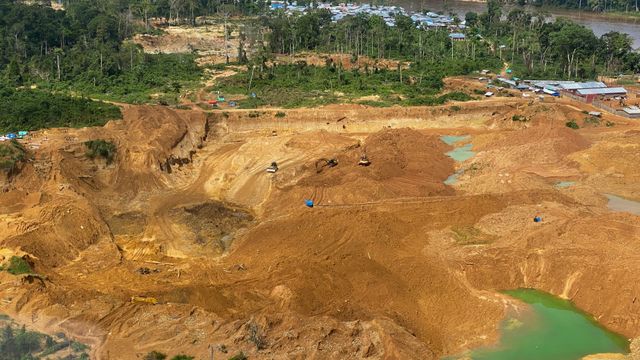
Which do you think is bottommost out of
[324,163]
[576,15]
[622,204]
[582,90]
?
[622,204]

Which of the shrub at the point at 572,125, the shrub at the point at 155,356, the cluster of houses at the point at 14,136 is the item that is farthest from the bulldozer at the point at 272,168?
the shrub at the point at 572,125

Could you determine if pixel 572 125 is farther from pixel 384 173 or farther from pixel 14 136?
pixel 14 136

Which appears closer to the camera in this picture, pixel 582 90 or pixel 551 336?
pixel 551 336

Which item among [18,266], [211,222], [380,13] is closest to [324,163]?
[211,222]

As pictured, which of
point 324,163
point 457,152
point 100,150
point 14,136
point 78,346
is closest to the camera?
point 78,346

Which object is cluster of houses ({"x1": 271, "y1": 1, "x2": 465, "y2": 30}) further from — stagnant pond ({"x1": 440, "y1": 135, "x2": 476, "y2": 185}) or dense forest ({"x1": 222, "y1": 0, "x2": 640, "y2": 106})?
stagnant pond ({"x1": 440, "y1": 135, "x2": 476, "y2": 185})

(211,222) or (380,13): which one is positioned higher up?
(380,13)
